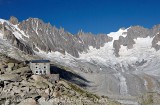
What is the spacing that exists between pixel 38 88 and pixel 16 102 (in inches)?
158

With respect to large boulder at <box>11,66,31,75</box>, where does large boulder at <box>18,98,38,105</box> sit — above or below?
below

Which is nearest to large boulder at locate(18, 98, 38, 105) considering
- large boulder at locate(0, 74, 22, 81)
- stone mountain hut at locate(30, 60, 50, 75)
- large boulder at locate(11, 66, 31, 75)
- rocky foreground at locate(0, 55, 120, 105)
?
rocky foreground at locate(0, 55, 120, 105)

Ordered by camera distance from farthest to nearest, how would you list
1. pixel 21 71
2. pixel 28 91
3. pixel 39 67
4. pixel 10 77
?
pixel 39 67 → pixel 21 71 → pixel 10 77 → pixel 28 91

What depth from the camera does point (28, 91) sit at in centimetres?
4719

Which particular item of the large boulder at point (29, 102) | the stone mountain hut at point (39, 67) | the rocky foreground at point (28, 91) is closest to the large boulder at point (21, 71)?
the rocky foreground at point (28, 91)

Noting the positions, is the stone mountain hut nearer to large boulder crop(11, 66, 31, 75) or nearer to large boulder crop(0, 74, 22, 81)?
large boulder crop(11, 66, 31, 75)

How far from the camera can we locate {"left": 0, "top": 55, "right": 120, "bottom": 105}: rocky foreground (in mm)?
46062

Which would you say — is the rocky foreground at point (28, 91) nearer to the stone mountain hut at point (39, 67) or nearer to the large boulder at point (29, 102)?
the large boulder at point (29, 102)

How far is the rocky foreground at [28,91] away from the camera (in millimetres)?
46062

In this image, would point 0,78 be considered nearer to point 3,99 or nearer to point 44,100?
point 3,99

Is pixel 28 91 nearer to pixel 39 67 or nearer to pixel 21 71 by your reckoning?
pixel 21 71

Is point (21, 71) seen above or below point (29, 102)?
above

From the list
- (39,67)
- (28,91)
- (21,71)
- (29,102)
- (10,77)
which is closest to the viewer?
(29,102)

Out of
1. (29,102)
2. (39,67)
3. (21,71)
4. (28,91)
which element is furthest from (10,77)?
(39,67)
